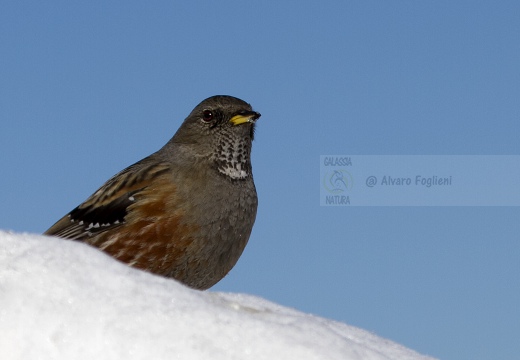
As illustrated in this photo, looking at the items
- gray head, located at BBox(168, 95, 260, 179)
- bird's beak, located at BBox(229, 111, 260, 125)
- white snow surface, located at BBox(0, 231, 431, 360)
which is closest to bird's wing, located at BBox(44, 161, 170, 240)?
gray head, located at BBox(168, 95, 260, 179)

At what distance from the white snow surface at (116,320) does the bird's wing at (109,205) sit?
4.40 metres

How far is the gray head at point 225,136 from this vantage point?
852 cm

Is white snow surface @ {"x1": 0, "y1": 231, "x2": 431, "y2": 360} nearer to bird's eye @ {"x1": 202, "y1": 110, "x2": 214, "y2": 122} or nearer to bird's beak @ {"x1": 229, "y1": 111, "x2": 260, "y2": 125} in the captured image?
bird's beak @ {"x1": 229, "y1": 111, "x2": 260, "y2": 125}

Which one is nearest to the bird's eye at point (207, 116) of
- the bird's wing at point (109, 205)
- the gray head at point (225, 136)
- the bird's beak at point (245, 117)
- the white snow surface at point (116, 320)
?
the gray head at point (225, 136)

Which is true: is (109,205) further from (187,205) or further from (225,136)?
(225,136)

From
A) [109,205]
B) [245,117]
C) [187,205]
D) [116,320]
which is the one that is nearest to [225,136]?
[245,117]

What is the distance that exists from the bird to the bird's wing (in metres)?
0.01

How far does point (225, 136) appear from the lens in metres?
8.62

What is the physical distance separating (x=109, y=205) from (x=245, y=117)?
1.86m

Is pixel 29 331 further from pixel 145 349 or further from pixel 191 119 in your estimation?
pixel 191 119

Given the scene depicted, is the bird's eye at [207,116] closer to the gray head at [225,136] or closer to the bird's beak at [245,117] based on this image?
the gray head at [225,136]

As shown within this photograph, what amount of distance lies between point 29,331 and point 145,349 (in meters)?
0.57

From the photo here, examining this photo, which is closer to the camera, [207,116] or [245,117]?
[245,117]

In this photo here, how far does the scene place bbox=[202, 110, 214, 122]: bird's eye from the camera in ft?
28.8
